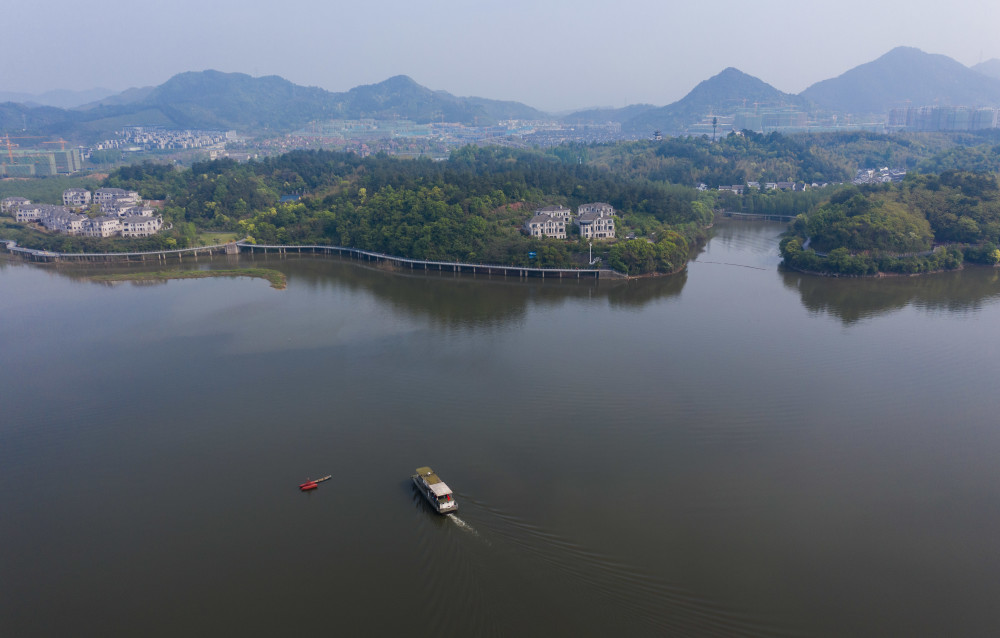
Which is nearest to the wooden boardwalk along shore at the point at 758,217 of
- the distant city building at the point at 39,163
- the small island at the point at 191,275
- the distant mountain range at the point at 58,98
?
the small island at the point at 191,275

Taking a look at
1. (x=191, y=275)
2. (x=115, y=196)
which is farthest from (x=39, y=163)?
(x=191, y=275)

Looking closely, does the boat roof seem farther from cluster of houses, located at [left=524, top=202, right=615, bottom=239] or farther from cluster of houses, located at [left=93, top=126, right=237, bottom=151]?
cluster of houses, located at [left=93, top=126, right=237, bottom=151]

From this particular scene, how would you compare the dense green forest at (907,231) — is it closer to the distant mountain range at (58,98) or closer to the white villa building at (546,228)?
the white villa building at (546,228)

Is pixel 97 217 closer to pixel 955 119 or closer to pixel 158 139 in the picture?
pixel 158 139

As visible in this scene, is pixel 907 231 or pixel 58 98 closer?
pixel 907 231

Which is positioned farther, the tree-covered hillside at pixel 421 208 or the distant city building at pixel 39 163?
the distant city building at pixel 39 163

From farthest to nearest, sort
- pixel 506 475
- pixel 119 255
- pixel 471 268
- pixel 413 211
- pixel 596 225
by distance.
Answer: pixel 119 255 → pixel 413 211 → pixel 596 225 → pixel 471 268 → pixel 506 475

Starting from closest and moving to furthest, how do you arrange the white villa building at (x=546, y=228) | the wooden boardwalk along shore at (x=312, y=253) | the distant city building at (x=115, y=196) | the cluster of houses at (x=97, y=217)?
the wooden boardwalk along shore at (x=312, y=253) < the white villa building at (x=546, y=228) < the cluster of houses at (x=97, y=217) < the distant city building at (x=115, y=196)
